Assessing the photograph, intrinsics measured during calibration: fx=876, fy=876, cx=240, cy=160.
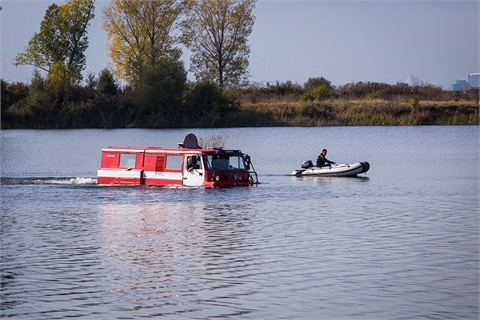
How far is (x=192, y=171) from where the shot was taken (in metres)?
37.5

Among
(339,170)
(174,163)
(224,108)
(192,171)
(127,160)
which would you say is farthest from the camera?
(224,108)

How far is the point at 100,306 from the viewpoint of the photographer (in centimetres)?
1622

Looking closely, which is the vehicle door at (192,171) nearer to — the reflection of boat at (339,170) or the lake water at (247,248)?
the lake water at (247,248)

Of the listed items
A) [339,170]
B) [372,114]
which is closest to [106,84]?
[372,114]

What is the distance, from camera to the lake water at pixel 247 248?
53.8 ft

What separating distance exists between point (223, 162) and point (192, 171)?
1403 millimetres

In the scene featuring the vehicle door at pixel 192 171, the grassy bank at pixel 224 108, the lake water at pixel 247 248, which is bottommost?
the lake water at pixel 247 248

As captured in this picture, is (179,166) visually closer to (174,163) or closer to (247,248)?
(174,163)

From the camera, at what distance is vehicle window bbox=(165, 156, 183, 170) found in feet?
125

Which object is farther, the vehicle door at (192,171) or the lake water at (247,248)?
the vehicle door at (192,171)

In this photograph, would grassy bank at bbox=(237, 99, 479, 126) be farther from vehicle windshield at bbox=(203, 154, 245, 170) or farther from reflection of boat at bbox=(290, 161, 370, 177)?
vehicle windshield at bbox=(203, 154, 245, 170)

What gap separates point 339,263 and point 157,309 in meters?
5.74

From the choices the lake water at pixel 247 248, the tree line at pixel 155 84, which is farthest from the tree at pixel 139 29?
the lake water at pixel 247 248

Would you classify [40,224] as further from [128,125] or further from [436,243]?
[128,125]
